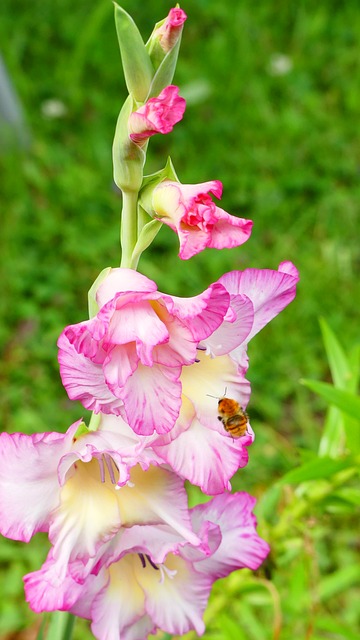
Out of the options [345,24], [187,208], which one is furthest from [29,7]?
[187,208]

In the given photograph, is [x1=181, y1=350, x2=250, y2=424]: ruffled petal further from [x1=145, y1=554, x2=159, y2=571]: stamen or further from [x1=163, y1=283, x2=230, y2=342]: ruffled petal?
[x1=145, y1=554, x2=159, y2=571]: stamen

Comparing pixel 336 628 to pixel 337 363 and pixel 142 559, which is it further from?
pixel 142 559

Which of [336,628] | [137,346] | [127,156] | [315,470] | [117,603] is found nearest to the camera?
[137,346]

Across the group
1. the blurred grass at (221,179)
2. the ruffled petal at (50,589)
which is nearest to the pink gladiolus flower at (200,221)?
the ruffled petal at (50,589)

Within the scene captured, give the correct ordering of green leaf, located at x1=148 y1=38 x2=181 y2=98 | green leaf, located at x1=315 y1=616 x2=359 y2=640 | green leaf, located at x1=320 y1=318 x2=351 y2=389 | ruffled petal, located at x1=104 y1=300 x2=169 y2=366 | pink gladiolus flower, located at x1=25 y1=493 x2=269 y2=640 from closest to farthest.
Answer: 1. ruffled petal, located at x1=104 y1=300 x2=169 y2=366
2. green leaf, located at x1=148 y1=38 x2=181 y2=98
3. pink gladiolus flower, located at x1=25 y1=493 x2=269 y2=640
4. green leaf, located at x1=315 y1=616 x2=359 y2=640
5. green leaf, located at x1=320 y1=318 x2=351 y2=389

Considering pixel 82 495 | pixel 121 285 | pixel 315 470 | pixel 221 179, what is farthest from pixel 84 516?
pixel 221 179

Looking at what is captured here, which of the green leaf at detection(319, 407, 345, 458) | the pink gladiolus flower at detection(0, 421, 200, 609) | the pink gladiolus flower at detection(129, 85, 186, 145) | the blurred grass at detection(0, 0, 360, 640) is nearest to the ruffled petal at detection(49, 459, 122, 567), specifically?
the pink gladiolus flower at detection(0, 421, 200, 609)

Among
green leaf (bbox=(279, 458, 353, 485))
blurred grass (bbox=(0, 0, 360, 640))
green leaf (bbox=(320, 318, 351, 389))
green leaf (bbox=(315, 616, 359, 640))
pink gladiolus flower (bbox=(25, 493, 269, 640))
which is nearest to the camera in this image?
pink gladiolus flower (bbox=(25, 493, 269, 640))

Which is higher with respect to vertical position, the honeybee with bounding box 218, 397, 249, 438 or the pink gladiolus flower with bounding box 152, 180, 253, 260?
the pink gladiolus flower with bounding box 152, 180, 253, 260
